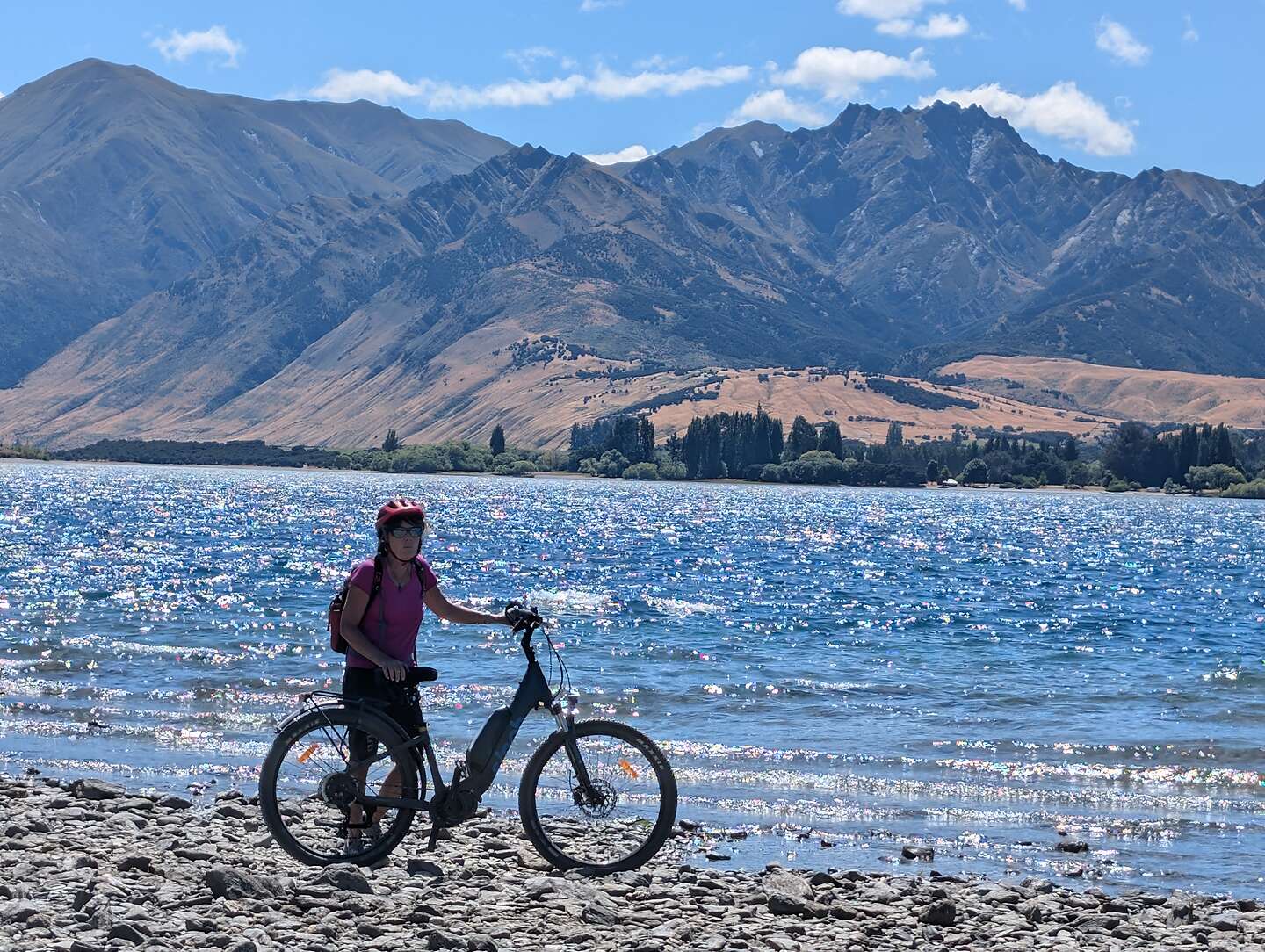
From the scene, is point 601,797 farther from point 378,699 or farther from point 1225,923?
point 1225,923

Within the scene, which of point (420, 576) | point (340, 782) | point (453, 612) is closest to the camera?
point (340, 782)

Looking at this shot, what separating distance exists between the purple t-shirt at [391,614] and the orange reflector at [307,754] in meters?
1.03

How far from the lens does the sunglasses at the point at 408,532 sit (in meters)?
15.5

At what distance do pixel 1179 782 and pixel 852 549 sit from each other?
8912cm

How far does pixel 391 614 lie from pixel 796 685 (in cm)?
2222

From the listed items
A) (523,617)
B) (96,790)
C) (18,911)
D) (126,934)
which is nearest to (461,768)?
(523,617)

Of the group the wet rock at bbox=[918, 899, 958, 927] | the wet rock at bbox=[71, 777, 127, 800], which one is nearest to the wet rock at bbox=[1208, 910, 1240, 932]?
the wet rock at bbox=[918, 899, 958, 927]

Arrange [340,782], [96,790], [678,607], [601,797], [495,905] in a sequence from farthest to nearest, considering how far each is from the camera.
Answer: [678,607]
[96,790]
[601,797]
[340,782]
[495,905]

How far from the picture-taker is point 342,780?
15789mm

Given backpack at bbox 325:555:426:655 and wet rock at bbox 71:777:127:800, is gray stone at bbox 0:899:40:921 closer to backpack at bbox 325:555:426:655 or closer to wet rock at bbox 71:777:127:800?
backpack at bbox 325:555:426:655

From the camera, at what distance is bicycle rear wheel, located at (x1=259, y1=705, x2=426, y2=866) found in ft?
51.9

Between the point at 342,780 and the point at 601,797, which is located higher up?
the point at 342,780

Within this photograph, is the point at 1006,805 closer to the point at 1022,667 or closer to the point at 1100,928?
the point at 1100,928

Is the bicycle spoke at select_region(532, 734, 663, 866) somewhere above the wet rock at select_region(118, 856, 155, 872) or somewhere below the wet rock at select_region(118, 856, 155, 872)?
above
